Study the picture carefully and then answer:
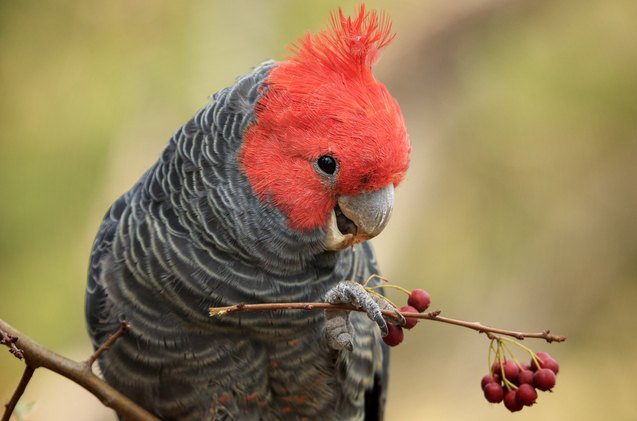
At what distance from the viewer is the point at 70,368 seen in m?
2.09

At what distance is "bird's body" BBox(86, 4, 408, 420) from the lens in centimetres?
252

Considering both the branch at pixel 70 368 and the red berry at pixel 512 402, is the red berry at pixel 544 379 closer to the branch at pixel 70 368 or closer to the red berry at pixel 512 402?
the red berry at pixel 512 402

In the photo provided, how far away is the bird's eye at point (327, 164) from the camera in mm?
2389

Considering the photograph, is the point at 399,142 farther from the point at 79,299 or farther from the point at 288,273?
the point at 79,299

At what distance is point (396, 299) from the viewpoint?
204 inches

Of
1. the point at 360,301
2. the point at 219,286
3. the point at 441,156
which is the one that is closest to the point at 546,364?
the point at 360,301

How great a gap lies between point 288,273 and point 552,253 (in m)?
3.54

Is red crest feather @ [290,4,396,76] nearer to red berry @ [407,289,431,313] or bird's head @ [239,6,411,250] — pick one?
bird's head @ [239,6,411,250]

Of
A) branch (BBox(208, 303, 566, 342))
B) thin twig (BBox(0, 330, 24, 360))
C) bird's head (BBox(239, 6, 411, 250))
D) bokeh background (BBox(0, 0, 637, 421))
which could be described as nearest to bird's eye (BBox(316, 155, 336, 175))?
bird's head (BBox(239, 6, 411, 250))

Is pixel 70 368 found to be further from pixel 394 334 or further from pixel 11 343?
pixel 394 334

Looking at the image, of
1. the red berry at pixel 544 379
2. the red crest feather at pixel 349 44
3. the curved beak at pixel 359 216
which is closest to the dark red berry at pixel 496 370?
the red berry at pixel 544 379

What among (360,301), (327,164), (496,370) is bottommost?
(496,370)

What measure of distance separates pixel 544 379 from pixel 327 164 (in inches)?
37.1

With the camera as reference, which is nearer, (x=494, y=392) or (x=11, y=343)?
(x=11, y=343)
